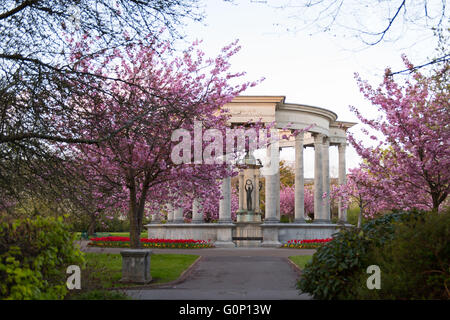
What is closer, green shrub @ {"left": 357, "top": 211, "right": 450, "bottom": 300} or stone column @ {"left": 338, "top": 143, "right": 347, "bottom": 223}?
green shrub @ {"left": 357, "top": 211, "right": 450, "bottom": 300}

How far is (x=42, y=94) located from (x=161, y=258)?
45.7 ft

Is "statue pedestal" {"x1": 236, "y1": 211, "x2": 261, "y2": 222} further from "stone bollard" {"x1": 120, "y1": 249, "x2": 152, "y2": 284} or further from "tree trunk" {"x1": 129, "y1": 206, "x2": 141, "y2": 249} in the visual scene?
"stone bollard" {"x1": 120, "y1": 249, "x2": 152, "y2": 284}

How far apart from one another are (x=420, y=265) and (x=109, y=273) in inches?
318

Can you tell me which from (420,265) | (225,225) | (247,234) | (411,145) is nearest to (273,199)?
(247,234)

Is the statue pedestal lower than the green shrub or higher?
higher

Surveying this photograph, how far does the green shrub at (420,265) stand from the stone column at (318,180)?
3098 cm

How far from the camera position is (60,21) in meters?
8.49

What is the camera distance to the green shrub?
6.06 m

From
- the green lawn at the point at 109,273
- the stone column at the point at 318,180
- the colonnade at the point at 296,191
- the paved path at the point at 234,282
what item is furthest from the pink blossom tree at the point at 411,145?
the stone column at the point at 318,180

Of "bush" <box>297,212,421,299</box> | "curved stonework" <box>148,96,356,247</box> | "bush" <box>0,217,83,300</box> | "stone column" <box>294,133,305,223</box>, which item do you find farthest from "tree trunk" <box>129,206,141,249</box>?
"stone column" <box>294,133,305,223</box>

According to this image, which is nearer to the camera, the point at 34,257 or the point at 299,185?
the point at 34,257

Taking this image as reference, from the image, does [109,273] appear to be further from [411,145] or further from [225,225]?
[225,225]

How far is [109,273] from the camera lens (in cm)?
1190

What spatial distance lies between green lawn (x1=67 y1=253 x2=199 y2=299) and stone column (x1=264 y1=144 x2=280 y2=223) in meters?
13.0
